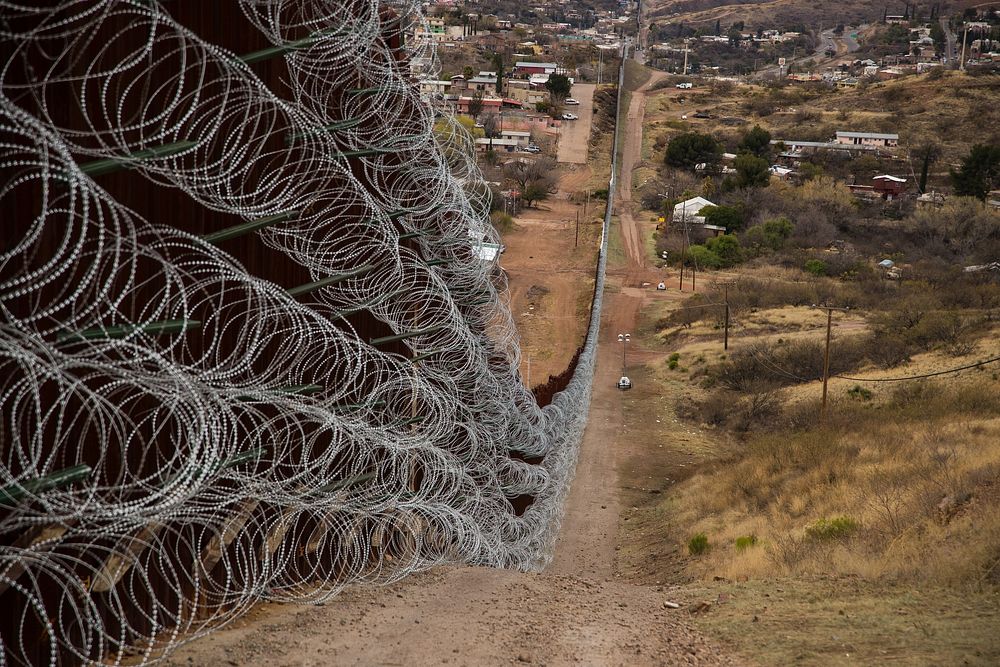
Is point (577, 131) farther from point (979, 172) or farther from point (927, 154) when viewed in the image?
point (979, 172)

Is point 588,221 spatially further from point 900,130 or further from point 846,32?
point 846,32

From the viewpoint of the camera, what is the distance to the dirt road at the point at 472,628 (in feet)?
19.8

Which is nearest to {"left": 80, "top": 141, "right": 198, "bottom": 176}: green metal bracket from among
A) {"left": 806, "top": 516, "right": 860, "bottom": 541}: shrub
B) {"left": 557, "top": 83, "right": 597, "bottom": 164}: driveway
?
{"left": 806, "top": 516, "right": 860, "bottom": 541}: shrub

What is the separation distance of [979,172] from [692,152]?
18.5m

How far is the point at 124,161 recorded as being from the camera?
422cm

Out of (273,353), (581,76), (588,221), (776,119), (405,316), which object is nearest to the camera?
(273,353)

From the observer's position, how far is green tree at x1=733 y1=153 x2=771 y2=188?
2736 inches

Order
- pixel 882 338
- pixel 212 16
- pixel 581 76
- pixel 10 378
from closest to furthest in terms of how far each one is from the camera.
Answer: pixel 10 378 → pixel 212 16 → pixel 882 338 → pixel 581 76

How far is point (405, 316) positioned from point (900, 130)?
285 ft

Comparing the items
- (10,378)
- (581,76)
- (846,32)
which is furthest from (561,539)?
(846,32)

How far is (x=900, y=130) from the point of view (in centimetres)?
8831

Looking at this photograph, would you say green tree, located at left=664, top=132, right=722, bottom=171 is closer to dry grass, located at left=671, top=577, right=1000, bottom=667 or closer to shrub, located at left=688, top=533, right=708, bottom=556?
shrub, located at left=688, top=533, right=708, bottom=556

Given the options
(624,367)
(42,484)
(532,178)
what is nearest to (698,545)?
(42,484)

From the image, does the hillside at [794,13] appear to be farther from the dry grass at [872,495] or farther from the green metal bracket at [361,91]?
the green metal bracket at [361,91]
